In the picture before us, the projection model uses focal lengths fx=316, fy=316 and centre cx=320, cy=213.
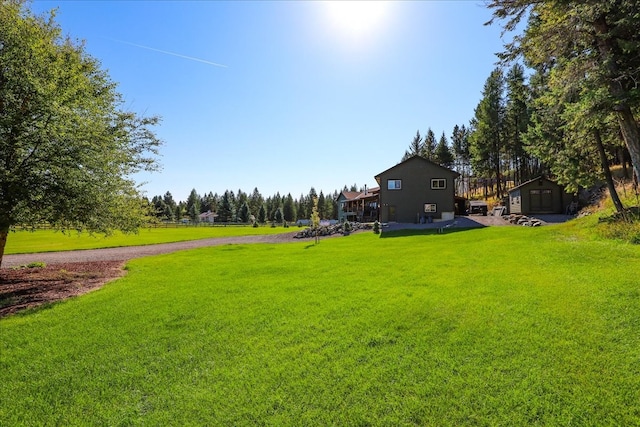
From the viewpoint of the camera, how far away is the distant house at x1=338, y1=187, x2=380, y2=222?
44978 mm

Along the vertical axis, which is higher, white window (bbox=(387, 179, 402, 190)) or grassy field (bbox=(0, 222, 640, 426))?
white window (bbox=(387, 179, 402, 190))

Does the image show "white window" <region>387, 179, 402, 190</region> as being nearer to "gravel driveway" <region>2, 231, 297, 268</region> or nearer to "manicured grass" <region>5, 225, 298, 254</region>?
"manicured grass" <region>5, 225, 298, 254</region>

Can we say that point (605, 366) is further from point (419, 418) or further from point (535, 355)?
point (419, 418)

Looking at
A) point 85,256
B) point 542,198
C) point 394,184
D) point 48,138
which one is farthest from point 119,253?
point 542,198

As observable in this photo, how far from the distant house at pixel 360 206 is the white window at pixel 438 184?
382 inches

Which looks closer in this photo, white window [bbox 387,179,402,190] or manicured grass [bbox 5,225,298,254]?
manicured grass [bbox 5,225,298,254]

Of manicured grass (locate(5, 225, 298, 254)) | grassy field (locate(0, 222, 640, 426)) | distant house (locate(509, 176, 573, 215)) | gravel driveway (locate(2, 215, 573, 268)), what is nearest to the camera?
grassy field (locate(0, 222, 640, 426))

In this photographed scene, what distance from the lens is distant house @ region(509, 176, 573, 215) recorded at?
3219cm

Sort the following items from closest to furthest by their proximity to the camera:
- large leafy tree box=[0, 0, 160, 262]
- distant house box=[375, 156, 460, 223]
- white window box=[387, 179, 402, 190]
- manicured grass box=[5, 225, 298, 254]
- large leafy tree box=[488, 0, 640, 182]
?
large leafy tree box=[0, 0, 160, 262], large leafy tree box=[488, 0, 640, 182], manicured grass box=[5, 225, 298, 254], distant house box=[375, 156, 460, 223], white window box=[387, 179, 402, 190]

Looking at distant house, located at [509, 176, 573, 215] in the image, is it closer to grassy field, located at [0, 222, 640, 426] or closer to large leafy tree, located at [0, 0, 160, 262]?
grassy field, located at [0, 222, 640, 426]

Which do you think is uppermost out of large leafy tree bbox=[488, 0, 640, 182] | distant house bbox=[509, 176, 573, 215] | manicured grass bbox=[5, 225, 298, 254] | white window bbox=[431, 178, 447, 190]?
large leafy tree bbox=[488, 0, 640, 182]

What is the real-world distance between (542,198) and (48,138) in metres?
38.6

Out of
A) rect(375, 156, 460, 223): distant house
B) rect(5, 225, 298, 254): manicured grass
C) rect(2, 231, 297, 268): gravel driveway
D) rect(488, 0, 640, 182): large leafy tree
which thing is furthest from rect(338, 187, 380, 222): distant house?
rect(488, 0, 640, 182): large leafy tree

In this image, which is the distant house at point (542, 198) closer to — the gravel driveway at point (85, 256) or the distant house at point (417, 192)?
the distant house at point (417, 192)
